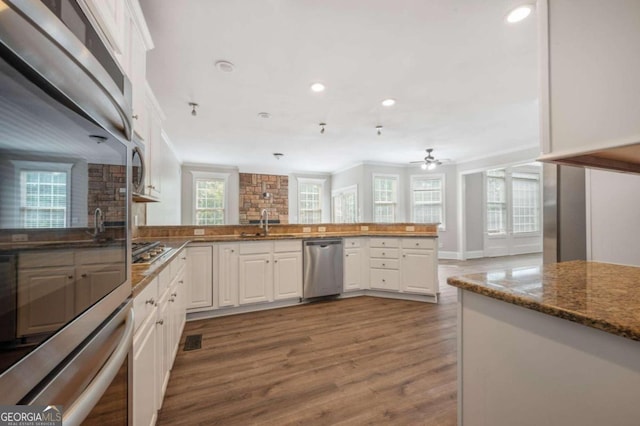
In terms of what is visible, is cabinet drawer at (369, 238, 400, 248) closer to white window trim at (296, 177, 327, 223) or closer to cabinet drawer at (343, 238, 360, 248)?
cabinet drawer at (343, 238, 360, 248)

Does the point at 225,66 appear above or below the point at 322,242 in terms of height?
above

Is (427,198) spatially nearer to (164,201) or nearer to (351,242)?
(351,242)

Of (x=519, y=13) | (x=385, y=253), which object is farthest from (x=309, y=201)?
(x=519, y=13)

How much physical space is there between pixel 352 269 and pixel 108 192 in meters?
3.41

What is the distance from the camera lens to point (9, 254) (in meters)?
0.37

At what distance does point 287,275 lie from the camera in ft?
11.2

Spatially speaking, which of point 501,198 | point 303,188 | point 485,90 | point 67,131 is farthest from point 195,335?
point 501,198

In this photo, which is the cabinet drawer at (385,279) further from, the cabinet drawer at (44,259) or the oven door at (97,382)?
the cabinet drawer at (44,259)

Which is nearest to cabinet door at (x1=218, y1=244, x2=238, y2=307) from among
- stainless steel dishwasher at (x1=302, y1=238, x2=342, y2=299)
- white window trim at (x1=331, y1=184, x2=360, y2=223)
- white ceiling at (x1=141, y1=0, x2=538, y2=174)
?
stainless steel dishwasher at (x1=302, y1=238, x2=342, y2=299)

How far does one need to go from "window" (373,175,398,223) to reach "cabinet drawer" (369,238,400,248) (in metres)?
3.39

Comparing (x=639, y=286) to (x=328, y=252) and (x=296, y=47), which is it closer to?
(x=296, y=47)

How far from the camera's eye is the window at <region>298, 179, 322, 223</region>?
842 cm

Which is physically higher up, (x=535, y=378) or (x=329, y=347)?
(x=535, y=378)

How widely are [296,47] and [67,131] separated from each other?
2090 millimetres
